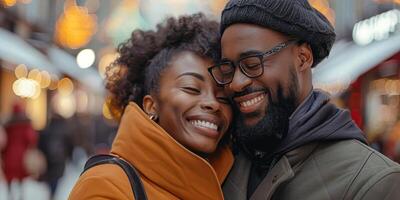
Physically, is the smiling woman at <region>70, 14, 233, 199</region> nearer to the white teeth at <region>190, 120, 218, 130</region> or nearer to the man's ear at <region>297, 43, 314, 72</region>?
the white teeth at <region>190, 120, 218, 130</region>

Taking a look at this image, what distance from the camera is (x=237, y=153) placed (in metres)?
2.90

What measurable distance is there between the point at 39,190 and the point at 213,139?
35.0ft

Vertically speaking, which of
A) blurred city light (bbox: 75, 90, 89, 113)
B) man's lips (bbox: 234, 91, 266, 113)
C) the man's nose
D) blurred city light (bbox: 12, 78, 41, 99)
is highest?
the man's nose

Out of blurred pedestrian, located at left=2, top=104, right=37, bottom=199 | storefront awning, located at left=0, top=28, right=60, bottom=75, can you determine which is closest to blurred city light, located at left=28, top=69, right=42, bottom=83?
storefront awning, located at left=0, top=28, right=60, bottom=75

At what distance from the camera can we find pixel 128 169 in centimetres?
252

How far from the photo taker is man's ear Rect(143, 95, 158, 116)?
9.27 ft

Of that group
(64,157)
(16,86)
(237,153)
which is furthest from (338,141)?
(16,86)

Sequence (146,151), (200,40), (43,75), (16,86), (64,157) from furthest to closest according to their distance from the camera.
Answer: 1. (43,75)
2. (16,86)
3. (64,157)
4. (200,40)
5. (146,151)

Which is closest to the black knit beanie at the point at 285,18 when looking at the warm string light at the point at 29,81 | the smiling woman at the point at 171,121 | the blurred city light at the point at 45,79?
the smiling woman at the point at 171,121

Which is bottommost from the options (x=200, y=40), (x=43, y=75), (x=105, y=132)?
(x=43, y=75)

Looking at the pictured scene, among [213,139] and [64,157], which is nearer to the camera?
[213,139]

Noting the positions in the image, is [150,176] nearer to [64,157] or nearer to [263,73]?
[263,73]

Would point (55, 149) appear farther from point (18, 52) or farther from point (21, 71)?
point (21, 71)

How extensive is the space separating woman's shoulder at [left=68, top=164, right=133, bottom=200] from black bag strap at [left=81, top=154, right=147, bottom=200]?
0.05ft
